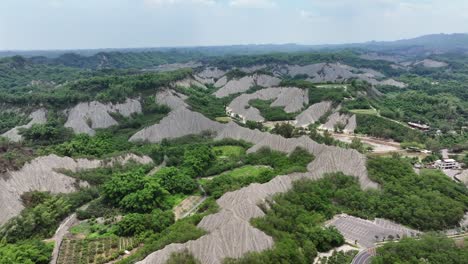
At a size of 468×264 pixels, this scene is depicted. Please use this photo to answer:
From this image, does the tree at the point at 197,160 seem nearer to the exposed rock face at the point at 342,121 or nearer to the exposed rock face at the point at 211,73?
the exposed rock face at the point at 342,121

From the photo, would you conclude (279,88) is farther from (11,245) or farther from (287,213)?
(11,245)

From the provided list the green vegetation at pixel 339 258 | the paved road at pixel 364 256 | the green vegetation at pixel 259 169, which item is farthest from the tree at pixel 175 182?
the paved road at pixel 364 256

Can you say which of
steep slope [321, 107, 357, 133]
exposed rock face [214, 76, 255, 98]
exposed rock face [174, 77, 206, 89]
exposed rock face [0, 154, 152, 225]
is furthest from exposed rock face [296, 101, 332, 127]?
exposed rock face [0, 154, 152, 225]

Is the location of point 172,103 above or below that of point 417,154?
above

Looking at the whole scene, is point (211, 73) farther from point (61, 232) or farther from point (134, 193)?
point (61, 232)

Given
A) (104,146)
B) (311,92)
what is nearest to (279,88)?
(311,92)

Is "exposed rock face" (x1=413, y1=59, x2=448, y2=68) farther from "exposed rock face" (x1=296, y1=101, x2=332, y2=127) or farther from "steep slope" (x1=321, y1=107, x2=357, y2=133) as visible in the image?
"steep slope" (x1=321, y1=107, x2=357, y2=133)
